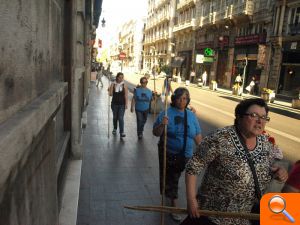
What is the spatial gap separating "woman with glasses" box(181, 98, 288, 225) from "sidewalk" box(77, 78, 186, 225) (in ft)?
6.55

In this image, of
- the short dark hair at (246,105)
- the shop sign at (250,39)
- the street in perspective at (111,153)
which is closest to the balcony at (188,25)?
the shop sign at (250,39)

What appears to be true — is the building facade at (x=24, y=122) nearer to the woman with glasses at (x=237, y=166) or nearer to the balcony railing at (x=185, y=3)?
the woman with glasses at (x=237, y=166)

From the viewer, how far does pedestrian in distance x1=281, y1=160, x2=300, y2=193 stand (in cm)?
253

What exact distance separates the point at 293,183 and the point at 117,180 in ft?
12.7

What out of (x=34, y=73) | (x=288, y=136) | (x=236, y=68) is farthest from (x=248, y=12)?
(x=34, y=73)

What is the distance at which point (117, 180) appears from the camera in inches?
235

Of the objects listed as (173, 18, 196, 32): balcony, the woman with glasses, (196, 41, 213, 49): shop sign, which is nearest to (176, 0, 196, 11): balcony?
(173, 18, 196, 32): balcony

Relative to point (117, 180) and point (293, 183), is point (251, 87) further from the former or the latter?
point (293, 183)

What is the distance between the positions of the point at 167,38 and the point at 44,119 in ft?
219

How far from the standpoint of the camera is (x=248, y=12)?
110ft

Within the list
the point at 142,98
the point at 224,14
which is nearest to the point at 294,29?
the point at 224,14

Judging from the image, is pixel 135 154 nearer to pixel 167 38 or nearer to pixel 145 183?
pixel 145 183

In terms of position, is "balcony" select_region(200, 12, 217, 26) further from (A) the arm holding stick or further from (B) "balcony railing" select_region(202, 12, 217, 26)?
(A) the arm holding stick

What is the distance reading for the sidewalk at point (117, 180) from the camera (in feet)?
15.3
